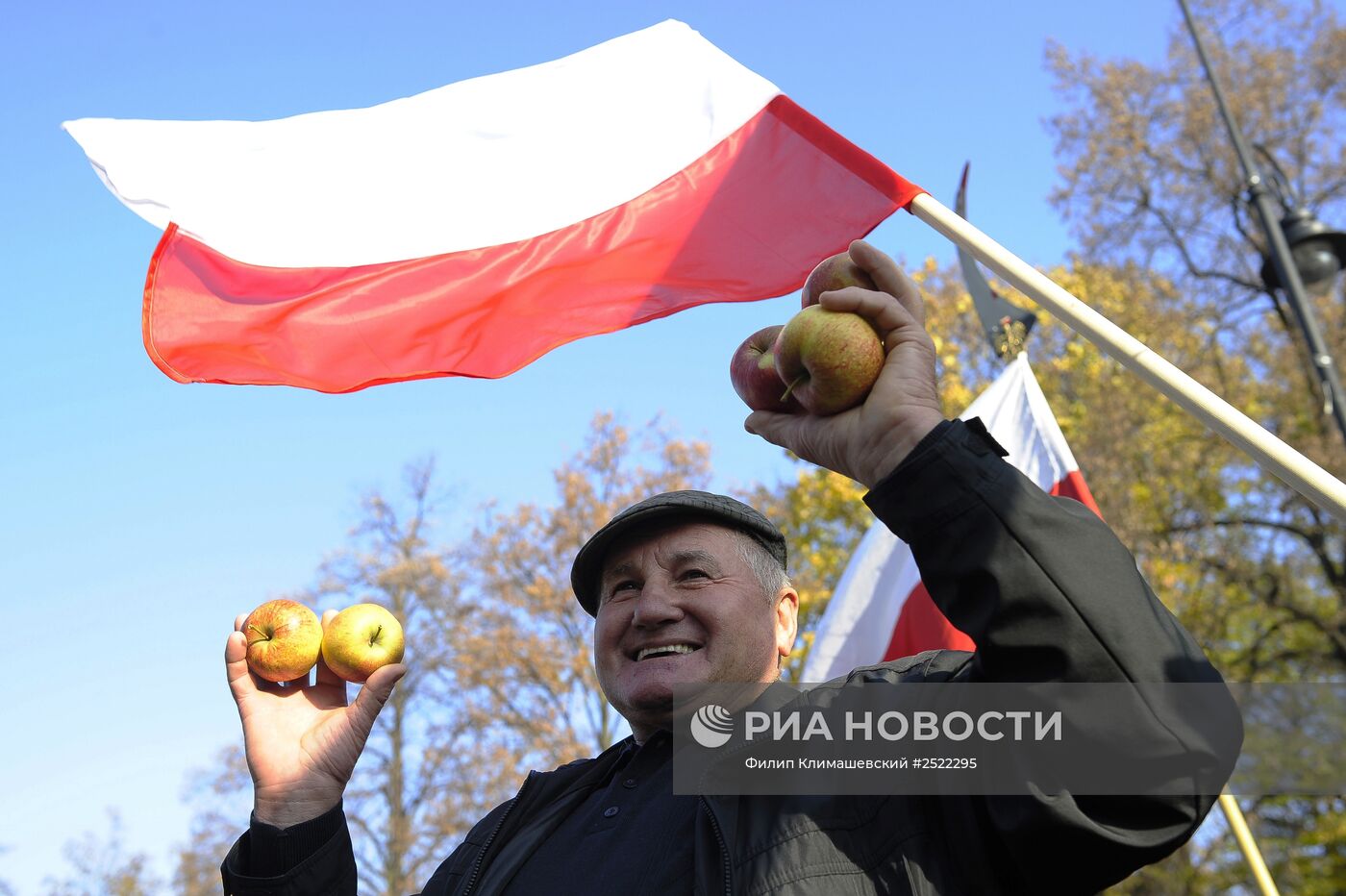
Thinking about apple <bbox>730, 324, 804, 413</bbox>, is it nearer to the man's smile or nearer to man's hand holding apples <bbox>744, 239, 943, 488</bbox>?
man's hand holding apples <bbox>744, 239, 943, 488</bbox>

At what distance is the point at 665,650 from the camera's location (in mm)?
3064

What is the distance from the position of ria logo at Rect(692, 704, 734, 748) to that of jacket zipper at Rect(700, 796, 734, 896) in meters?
0.32

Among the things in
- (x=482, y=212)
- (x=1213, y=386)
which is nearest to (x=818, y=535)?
(x=1213, y=386)

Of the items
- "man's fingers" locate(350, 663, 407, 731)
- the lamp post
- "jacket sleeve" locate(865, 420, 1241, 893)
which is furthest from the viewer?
the lamp post

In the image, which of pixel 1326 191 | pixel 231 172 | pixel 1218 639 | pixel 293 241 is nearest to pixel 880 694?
pixel 293 241

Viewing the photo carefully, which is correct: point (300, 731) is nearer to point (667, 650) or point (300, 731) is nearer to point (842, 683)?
point (667, 650)

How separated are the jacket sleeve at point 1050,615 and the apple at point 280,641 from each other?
6.54ft

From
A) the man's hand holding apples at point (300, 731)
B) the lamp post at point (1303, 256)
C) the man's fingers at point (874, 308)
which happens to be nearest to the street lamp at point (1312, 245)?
the lamp post at point (1303, 256)

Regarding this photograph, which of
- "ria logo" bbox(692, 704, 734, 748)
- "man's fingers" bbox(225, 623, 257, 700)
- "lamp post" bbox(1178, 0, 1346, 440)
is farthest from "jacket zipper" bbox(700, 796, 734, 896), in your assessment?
"lamp post" bbox(1178, 0, 1346, 440)

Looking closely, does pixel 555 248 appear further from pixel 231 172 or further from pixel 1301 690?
pixel 1301 690

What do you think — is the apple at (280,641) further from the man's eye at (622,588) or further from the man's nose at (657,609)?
the man's nose at (657,609)

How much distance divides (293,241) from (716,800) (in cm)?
320

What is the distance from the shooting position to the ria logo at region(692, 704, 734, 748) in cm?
277

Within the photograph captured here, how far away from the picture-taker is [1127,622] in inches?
76.6
